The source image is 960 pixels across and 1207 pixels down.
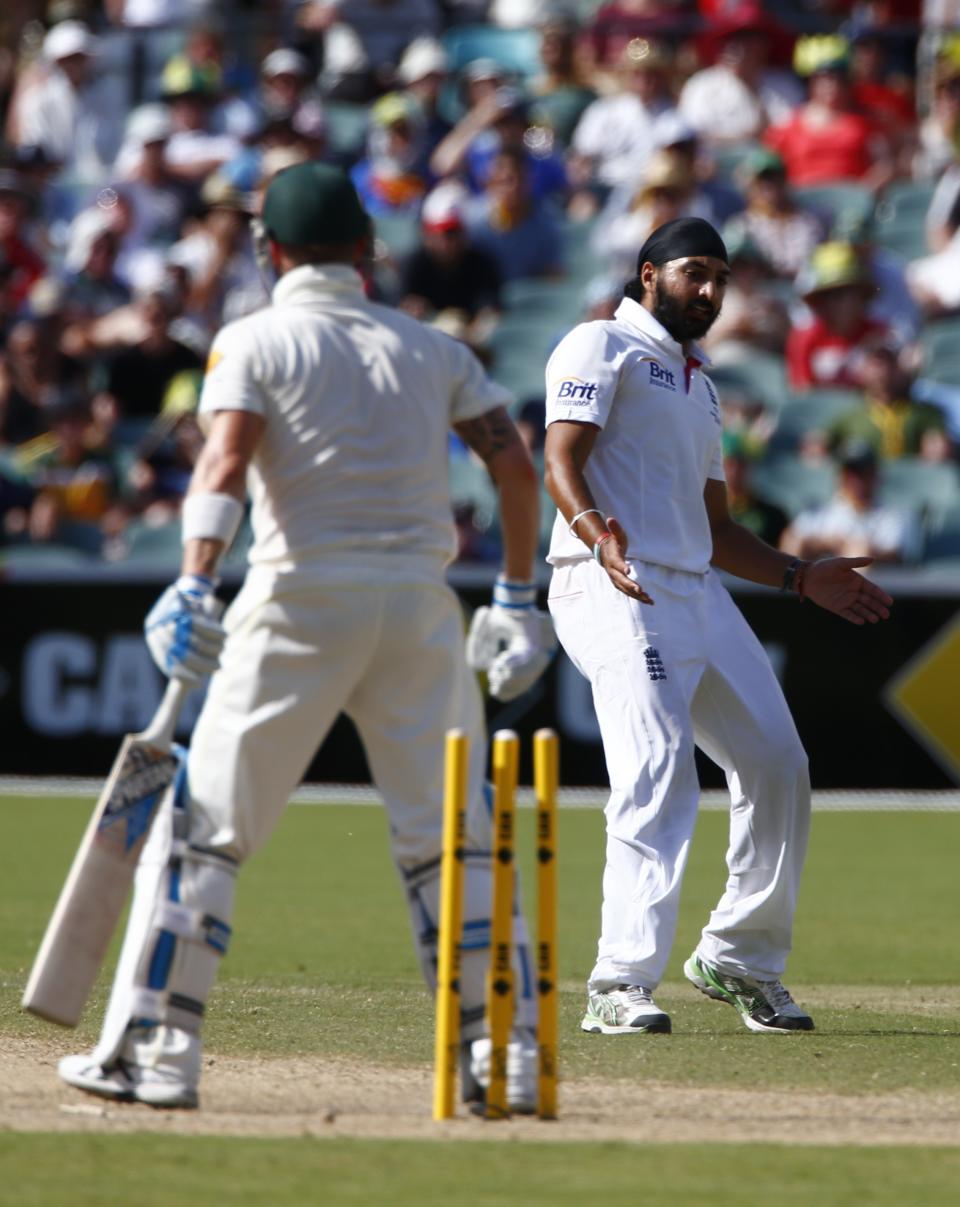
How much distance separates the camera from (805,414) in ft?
49.2

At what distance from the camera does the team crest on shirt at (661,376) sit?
21.0 ft

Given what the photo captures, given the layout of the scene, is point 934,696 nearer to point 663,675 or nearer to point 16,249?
point 663,675

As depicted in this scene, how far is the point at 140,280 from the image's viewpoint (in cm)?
1703

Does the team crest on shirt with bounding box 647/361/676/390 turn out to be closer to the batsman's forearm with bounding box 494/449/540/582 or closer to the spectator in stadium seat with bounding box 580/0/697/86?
the batsman's forearm with bounding box 494/449/540/582

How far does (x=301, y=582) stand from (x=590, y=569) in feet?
5.80

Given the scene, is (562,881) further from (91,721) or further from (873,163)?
(873,163)

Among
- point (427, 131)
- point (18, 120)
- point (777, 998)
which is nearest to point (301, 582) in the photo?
point (777, 998)

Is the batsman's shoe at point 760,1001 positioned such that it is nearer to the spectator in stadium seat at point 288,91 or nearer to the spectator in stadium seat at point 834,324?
the spectator in stadium seat at point 834,324

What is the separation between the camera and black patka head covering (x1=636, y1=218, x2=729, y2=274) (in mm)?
6414

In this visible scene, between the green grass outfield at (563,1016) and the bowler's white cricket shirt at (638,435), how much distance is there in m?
1.44

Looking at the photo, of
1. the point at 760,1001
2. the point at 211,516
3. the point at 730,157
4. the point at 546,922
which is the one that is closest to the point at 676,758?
the point at 760,1001

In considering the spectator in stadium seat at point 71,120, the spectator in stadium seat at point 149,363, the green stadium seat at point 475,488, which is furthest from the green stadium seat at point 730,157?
the spectator in stadium seat at point 71,120

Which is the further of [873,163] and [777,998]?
[873,163]

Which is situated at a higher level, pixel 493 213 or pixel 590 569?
pixel 493 213
